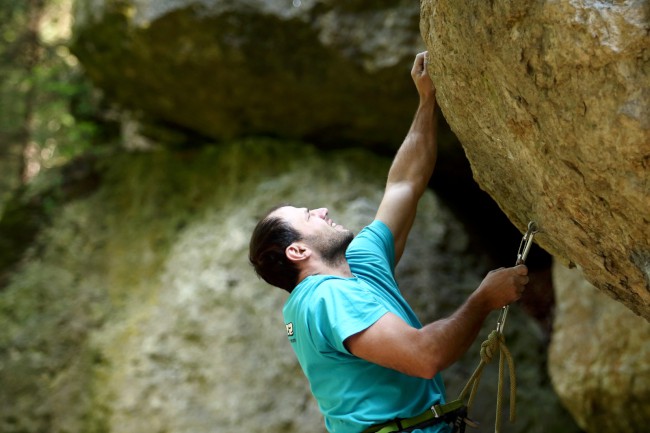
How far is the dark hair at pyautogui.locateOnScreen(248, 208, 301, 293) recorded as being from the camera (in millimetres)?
2574

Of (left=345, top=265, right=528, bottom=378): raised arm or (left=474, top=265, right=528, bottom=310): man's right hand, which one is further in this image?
(left=474, top=265, right=528, bottom=310): man's right hand

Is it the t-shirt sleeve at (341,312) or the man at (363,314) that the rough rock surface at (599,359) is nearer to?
the man at (363,314)

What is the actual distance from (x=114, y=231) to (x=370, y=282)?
3.56 meters

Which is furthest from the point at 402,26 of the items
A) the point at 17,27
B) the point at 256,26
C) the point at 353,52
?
the point at 17,27

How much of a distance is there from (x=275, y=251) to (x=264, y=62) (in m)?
2.65

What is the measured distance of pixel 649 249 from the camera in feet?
6.23

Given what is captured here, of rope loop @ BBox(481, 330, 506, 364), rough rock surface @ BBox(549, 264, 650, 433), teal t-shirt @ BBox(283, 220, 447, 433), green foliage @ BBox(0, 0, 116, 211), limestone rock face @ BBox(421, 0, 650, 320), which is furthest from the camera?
green foliage @ BBox(0, 0, 116, 211)

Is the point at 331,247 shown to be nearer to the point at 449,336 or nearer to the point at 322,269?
the point at 322,269

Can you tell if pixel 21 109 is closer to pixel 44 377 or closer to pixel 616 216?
pixel 44 377

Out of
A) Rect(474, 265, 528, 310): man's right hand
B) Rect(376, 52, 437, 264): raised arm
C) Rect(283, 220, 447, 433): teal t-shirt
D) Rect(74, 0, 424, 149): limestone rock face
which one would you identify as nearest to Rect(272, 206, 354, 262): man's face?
Rect(283, 220, 447, 433): teal t-shirt

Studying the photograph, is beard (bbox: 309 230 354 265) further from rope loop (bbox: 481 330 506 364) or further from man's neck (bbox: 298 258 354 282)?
rope loop (bbox: 481 330 506 364)

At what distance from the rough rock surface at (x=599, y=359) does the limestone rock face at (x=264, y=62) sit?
158 centimetres

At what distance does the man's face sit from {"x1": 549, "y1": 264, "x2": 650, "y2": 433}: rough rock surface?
6.61ft

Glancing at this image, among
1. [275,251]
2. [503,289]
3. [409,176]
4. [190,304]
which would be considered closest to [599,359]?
[409,176]
